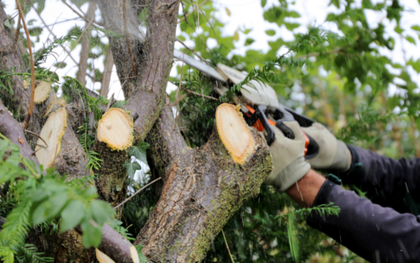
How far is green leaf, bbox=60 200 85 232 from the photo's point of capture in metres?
0.42

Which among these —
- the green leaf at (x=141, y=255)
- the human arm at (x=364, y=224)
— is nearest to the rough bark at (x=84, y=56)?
the green leaf at (x=141, y=255)

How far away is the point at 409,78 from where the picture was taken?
234 centimetres

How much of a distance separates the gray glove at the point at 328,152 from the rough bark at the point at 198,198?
0.82 m

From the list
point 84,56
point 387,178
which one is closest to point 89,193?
point 84,56

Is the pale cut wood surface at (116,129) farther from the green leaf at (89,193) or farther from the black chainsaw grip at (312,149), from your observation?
the black chainsaw grip at (312,149)

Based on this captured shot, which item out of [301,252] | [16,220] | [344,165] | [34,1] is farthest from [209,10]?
[16,220]

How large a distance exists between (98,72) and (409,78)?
95.3 inches

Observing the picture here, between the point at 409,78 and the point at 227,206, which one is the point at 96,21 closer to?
the point at 227,206

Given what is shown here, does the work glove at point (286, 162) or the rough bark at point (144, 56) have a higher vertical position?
the rough bark at point (144, 56)

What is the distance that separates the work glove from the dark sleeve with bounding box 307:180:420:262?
151mm

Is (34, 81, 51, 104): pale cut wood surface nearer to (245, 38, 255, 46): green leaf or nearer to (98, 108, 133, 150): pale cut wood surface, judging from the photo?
(98, 108, 133, 150): pale cut wood surface

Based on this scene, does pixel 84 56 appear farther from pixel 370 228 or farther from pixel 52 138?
pixel 370 228

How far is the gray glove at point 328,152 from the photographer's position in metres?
1.87

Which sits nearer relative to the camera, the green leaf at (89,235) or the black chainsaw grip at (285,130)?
the green leaf at (89,235)
